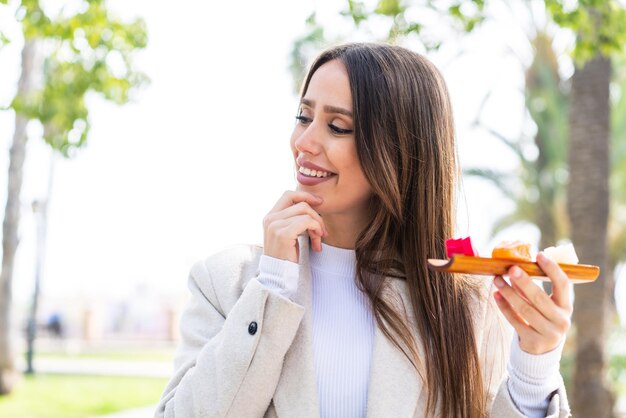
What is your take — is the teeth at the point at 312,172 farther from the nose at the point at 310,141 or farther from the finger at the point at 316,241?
the finger at the point at 316,241

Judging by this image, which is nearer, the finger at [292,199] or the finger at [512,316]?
the finger at [512,316]

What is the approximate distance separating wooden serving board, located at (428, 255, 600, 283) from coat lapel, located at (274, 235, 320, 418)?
51cm

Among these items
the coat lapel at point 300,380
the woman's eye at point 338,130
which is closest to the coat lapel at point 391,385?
the coat lapel at point 300,380

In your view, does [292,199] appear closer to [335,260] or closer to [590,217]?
[335,260]

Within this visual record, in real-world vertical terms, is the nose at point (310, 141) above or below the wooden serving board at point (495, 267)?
above

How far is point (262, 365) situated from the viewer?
2.38 meters

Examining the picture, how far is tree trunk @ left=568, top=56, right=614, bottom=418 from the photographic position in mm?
8477

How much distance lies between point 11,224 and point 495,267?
42.2ft

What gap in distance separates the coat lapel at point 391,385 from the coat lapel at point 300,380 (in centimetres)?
17

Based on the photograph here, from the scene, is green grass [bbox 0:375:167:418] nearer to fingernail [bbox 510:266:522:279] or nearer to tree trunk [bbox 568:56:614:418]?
tree trunk [bbox 568:56:614:418]

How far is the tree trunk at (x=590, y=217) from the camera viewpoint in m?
8.48

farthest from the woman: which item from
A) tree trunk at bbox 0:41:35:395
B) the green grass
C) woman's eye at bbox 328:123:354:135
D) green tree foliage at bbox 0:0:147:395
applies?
tree trunk at bbox 0:41:35:395

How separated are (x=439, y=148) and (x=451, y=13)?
324cm

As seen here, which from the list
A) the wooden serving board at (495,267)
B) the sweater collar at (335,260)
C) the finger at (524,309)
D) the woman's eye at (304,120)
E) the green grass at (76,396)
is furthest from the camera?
the green grass at (76,396)
